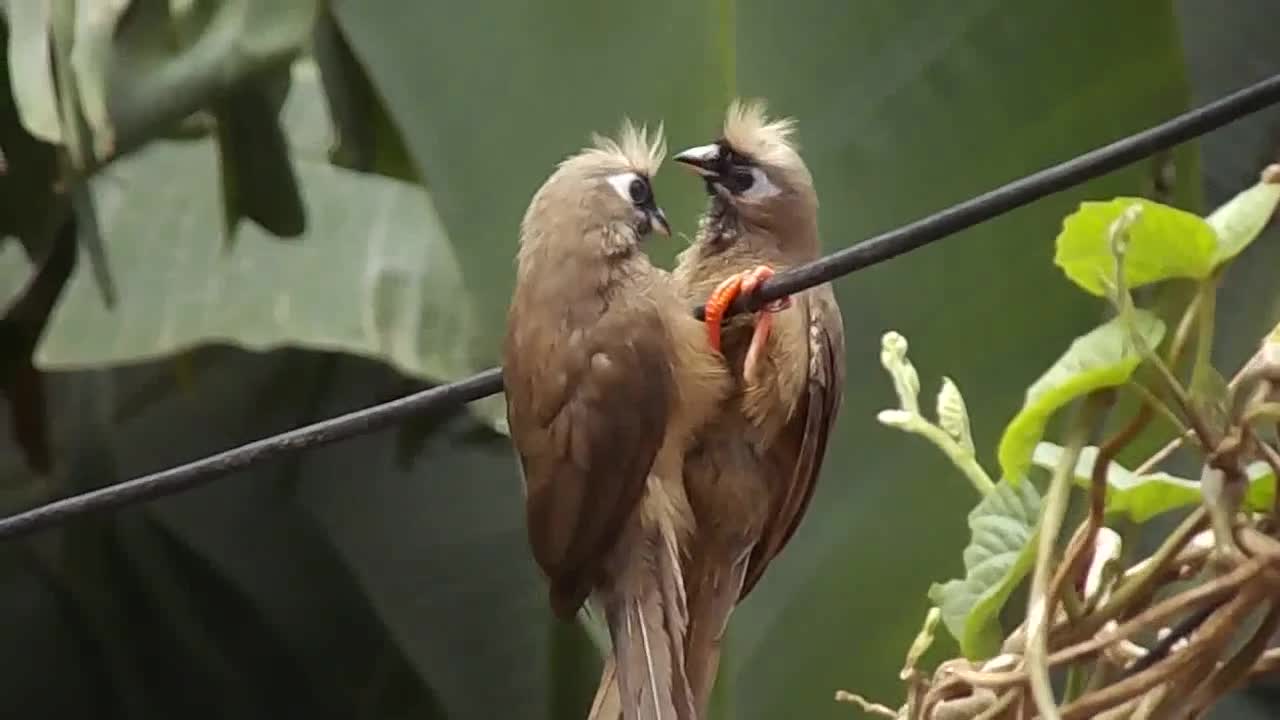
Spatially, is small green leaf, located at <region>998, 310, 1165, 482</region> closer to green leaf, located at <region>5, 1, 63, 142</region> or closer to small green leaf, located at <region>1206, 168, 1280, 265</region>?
small green leaf, located at <region>1206, 168, 1280, 265</region>

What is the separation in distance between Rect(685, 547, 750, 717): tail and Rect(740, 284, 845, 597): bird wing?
0.03m

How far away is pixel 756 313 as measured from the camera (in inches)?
38.0

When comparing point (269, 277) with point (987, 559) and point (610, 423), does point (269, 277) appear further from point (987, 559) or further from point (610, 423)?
point (987, 559)

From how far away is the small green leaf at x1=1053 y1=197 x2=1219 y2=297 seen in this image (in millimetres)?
681

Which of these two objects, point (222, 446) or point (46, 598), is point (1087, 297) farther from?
point (46, 598)

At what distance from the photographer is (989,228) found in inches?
45.5

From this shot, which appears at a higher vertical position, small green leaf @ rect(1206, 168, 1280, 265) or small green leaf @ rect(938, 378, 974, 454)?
small green leaf @ rect(1206, 168, 1280, 265)

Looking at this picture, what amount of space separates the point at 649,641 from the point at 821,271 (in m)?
0.25

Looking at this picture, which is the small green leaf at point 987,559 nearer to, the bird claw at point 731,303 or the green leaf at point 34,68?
the bird claw at point 731,303

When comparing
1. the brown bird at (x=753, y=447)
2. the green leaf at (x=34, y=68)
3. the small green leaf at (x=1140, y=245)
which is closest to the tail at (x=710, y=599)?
the brown bird at (x=753, y=447)

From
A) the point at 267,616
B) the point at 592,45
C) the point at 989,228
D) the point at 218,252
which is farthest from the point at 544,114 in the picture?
the point at 267,616

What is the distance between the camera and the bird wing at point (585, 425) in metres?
0.86

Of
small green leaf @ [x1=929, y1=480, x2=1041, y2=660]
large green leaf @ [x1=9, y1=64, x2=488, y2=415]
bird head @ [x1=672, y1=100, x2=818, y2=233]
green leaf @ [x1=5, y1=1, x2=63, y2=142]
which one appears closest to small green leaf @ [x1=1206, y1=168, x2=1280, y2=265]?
small green leaf @ [x1=929, y1=480, x2=1041, y2=660]

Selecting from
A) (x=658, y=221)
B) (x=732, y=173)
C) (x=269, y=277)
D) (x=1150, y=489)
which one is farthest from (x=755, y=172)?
(x=269, y=277)
